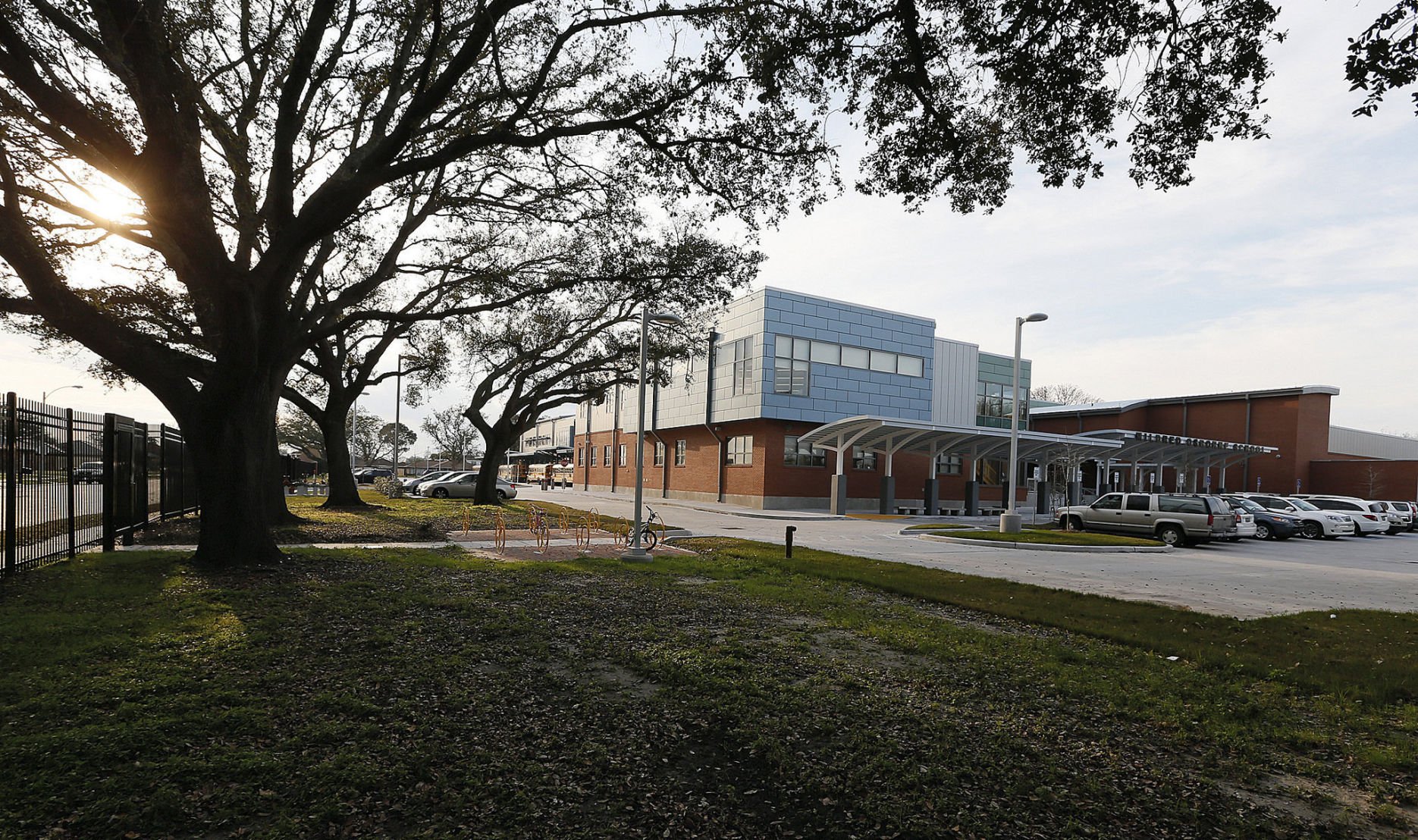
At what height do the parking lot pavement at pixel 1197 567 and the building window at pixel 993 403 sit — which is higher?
the building window at pixel 993 403

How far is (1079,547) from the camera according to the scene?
2130cm

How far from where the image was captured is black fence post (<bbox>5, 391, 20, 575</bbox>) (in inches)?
356

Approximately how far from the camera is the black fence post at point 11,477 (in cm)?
905

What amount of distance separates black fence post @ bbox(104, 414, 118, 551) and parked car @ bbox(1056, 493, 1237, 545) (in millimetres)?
27156

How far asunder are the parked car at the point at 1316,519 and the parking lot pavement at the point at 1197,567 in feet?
6.20

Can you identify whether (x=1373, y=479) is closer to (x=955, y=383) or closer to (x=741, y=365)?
(x=955, y=383)

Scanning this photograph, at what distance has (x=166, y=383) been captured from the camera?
35.5 ft

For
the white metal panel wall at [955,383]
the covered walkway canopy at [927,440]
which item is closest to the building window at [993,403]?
the white metal panel wall at [955,383]

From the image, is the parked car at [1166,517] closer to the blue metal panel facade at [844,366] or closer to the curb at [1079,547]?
the curb at [1079,547]

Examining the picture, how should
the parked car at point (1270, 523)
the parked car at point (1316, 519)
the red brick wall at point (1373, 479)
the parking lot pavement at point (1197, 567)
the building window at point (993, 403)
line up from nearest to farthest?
1. the parking lot pavement at point (1197, 567)
2. the parked car at point (1270, 523)
3. the parked car at point (1316, 519)
4. the building window at point (993, 403)
5. the red brick wall at point (1373, 479)

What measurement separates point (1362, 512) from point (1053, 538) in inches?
846

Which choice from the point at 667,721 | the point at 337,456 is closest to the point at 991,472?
the point at 337,456

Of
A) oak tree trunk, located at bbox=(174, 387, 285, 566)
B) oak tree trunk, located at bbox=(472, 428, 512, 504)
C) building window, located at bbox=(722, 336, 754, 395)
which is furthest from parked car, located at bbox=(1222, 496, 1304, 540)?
oak tree trunk, located at bbox=(174, 387, 285, 566)

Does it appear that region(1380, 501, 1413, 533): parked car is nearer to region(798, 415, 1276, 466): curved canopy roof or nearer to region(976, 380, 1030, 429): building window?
region(798, 415, 1276, 466): curved canopy roof
